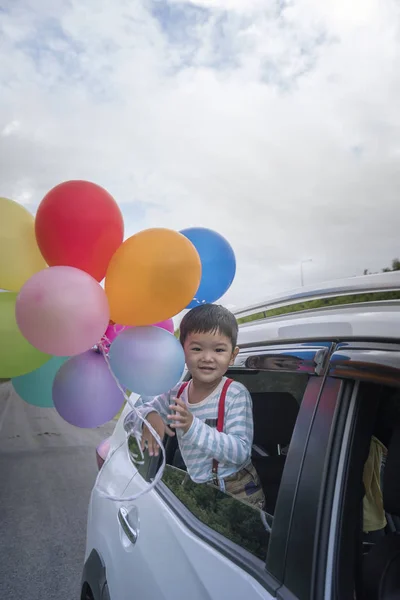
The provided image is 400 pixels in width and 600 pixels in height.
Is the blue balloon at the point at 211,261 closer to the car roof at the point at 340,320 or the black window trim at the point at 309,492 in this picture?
the car roof at the point at 340,320

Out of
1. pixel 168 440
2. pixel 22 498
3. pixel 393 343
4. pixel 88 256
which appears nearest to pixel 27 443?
pixel 22 498

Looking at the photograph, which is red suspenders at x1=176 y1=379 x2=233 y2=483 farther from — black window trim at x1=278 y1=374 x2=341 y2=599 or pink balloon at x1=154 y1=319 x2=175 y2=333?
black window trim at x1=278 y1=374 x2=341 y2=599

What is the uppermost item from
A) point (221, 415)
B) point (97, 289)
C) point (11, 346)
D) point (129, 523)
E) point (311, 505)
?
point (97, 289)

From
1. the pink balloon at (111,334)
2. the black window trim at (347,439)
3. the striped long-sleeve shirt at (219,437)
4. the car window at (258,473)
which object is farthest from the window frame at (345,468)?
the pink balloon at (111,334)

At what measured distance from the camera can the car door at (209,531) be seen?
1173mm

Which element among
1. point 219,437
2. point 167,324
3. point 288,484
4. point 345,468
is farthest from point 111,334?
point 345,468

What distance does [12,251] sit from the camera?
151 centimetres

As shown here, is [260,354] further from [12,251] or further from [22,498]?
[22,498]

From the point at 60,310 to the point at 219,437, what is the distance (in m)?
0.62

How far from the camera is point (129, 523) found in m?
1.82

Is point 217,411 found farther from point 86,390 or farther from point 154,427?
point 86,390

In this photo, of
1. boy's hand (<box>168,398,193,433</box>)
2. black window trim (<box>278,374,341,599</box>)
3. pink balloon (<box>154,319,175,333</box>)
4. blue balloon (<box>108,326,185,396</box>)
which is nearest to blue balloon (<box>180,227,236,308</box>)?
pink balloon (<box>154,319,175,333</box>)

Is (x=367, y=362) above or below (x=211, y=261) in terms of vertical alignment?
below

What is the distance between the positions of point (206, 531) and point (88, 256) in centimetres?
92
